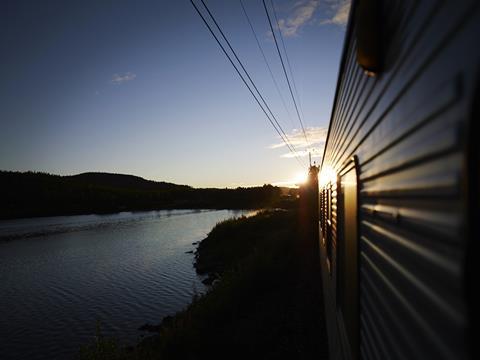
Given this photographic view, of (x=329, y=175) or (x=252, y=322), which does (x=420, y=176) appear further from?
(x=252, y=322)

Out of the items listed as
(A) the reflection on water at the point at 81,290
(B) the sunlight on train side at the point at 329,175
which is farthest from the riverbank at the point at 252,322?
(B) the sunlight on train side at the point at 329,175

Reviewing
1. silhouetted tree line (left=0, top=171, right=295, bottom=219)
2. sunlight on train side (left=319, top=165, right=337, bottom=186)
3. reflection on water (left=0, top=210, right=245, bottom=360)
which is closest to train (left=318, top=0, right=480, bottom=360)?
sunlight on train side (left=319, top=165, right=337, bottom=186)

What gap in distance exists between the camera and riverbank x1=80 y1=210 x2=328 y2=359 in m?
8.03

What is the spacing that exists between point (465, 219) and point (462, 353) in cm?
43

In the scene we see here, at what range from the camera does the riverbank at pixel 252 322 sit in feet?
26.3

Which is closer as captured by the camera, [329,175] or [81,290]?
[329,175]

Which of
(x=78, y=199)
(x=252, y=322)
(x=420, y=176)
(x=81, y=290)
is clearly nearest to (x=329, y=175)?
(x=252, y=322)

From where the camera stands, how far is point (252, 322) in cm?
961

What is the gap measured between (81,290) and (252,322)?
13243 mm

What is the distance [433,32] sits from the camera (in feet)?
4.50

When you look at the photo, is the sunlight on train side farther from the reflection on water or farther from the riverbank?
the reflection on water

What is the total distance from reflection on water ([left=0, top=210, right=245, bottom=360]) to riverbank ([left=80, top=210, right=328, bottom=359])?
2.31 metres

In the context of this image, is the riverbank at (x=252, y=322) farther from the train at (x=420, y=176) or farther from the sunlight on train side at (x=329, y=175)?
the train at (x=420, y=176)

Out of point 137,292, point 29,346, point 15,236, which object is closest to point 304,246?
point 137,292
